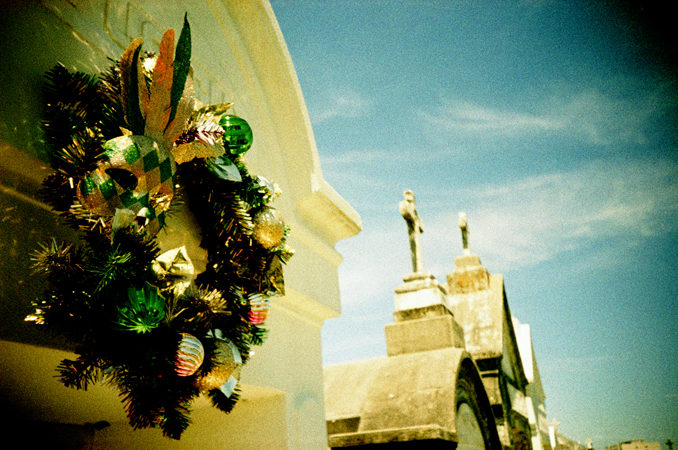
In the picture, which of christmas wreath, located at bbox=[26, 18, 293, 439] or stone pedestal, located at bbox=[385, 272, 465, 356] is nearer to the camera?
christmas wreath, located at bbox=[26, 18, 293, 439]

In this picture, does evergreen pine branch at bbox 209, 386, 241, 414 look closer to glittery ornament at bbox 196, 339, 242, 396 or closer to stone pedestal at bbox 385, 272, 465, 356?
glittery ornament at bbox 196, 339, 242, 396

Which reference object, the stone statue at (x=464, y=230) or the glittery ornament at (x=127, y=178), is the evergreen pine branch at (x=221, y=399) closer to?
the glittery ornament at (x=127, y=178)

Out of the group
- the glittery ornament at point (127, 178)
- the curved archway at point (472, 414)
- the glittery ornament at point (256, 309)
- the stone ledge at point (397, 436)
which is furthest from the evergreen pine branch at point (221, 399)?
the curved archway at point (472, 414)

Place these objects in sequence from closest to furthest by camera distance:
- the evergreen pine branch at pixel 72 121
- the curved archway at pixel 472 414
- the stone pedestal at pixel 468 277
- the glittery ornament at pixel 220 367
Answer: the evergreen pine branch at pixel 72 121 < the glittery ornament at pixel 220 367 < the curved archway at pixel 472 414 < the stone pedestal at pixel 468 277

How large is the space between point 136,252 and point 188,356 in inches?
11.6

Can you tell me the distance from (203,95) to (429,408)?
10.9 feet

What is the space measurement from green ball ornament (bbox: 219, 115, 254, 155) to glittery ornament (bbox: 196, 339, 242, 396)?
722mm

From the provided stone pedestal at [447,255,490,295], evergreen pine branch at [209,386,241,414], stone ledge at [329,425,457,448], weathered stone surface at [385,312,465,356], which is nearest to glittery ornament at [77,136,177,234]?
evergreen pine branch at [209,386,241,414]

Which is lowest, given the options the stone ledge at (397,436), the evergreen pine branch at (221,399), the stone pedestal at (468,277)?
the stone ledge at (397,436)

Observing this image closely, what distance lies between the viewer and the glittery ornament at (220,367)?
1501 millimetres

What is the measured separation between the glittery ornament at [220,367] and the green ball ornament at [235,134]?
2.37 ft

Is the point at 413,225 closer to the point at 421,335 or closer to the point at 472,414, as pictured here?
the point at 421,335

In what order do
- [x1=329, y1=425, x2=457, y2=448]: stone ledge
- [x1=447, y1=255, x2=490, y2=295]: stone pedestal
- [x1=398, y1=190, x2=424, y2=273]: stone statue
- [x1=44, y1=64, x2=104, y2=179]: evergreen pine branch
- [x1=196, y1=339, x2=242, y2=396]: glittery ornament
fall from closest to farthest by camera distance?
1. [x1=44, y1=64, x2=104, y2=179]: evergreen pine branch
2. [x1=196, y1=339, x2=242, y2=396]: glittery ornament
3. [x1=329, y1=425, x2=457, y2=448]: stone ledge
4. [x1=398, y1=190, x2=424, y2=273]: stone statue
5. [x1=447, y1=255, x2=490, y2=295]: stone pedestal

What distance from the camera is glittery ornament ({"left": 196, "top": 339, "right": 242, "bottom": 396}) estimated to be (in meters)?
1.50
